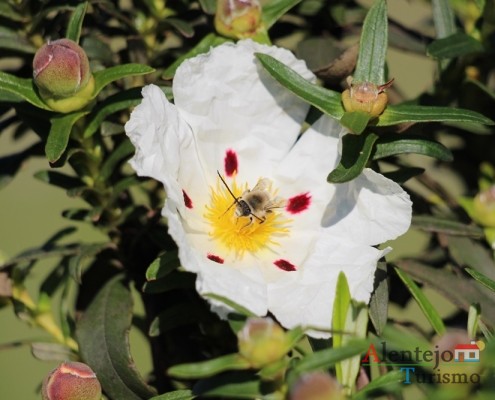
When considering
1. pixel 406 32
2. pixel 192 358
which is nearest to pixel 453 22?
pixel 406 32

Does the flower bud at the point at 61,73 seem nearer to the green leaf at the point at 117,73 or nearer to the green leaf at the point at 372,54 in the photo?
the green leaf at the point at 117,73

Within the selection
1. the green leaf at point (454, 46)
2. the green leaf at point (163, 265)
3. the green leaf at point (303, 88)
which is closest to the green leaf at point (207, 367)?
the green leaf at point (163, 265)

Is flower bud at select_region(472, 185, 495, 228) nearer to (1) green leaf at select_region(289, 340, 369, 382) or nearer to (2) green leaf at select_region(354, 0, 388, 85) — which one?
(2) green leaf at select_region(354, 0, 388, 85)

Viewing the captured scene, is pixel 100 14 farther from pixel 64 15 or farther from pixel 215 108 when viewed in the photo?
pixel 215 108

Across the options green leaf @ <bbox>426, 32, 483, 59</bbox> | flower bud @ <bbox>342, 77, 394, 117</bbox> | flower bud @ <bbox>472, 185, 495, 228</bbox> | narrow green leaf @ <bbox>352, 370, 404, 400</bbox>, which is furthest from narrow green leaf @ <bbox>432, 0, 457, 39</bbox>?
narrow green leaf @ <bbox>352, 370, 404, 400</bbox>

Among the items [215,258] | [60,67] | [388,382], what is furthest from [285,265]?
[60,67]
